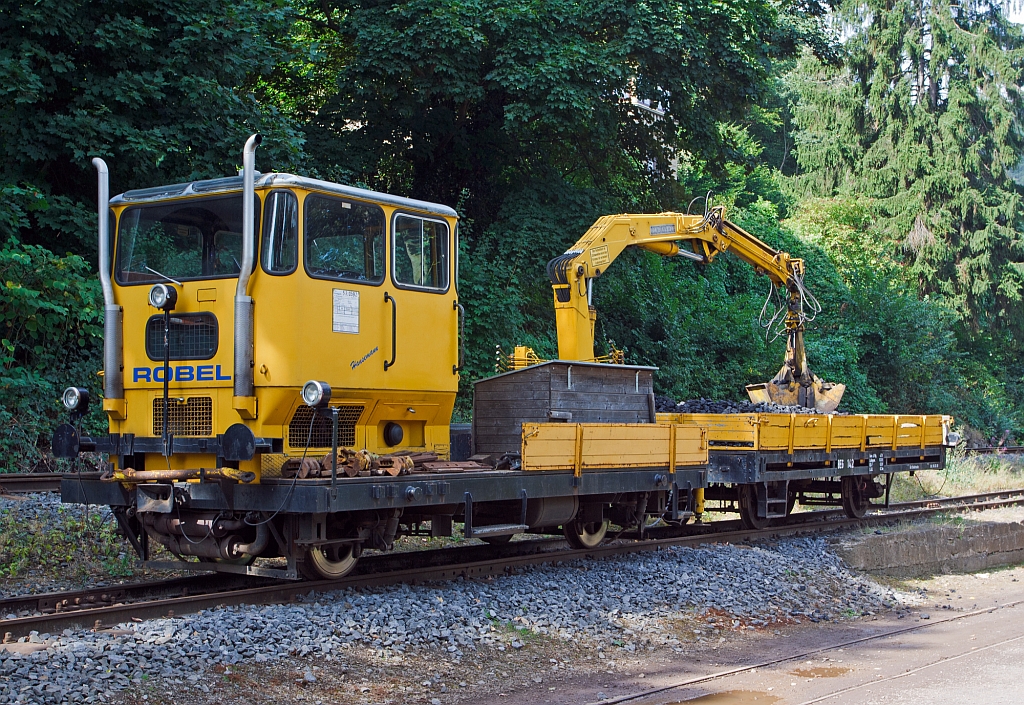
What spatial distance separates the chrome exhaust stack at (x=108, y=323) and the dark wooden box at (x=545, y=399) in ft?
11.0

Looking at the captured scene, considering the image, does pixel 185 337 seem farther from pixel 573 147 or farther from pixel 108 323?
pixel 573 147

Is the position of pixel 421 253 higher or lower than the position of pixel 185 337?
higher

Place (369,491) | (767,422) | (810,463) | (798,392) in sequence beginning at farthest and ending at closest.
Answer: (798,392) < (810,463) < (767,422) < (369,491)

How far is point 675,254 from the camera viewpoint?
1446 centimetres

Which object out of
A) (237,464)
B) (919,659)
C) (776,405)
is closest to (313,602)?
(237,464)

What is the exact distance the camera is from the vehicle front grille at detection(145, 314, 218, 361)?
8438 millimetres

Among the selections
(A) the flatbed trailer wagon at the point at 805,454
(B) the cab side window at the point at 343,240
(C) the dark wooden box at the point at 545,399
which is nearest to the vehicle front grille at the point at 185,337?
(B) the cab side window at the point at 343,240

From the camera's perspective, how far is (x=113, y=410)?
8.78 metres

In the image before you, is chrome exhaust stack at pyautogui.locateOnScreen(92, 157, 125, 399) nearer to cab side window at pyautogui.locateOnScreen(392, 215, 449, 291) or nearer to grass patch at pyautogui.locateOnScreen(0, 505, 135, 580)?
grass patch at pyautogui.locateOnScreen(0, 505, 135, 580)

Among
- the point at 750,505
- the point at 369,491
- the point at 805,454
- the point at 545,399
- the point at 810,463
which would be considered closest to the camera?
the point at 369,491

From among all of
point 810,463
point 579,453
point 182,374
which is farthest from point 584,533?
point 182,374

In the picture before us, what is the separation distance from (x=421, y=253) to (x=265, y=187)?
1.58 metres

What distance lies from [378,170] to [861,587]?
14.4 metres

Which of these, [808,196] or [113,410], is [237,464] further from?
[808,196]
